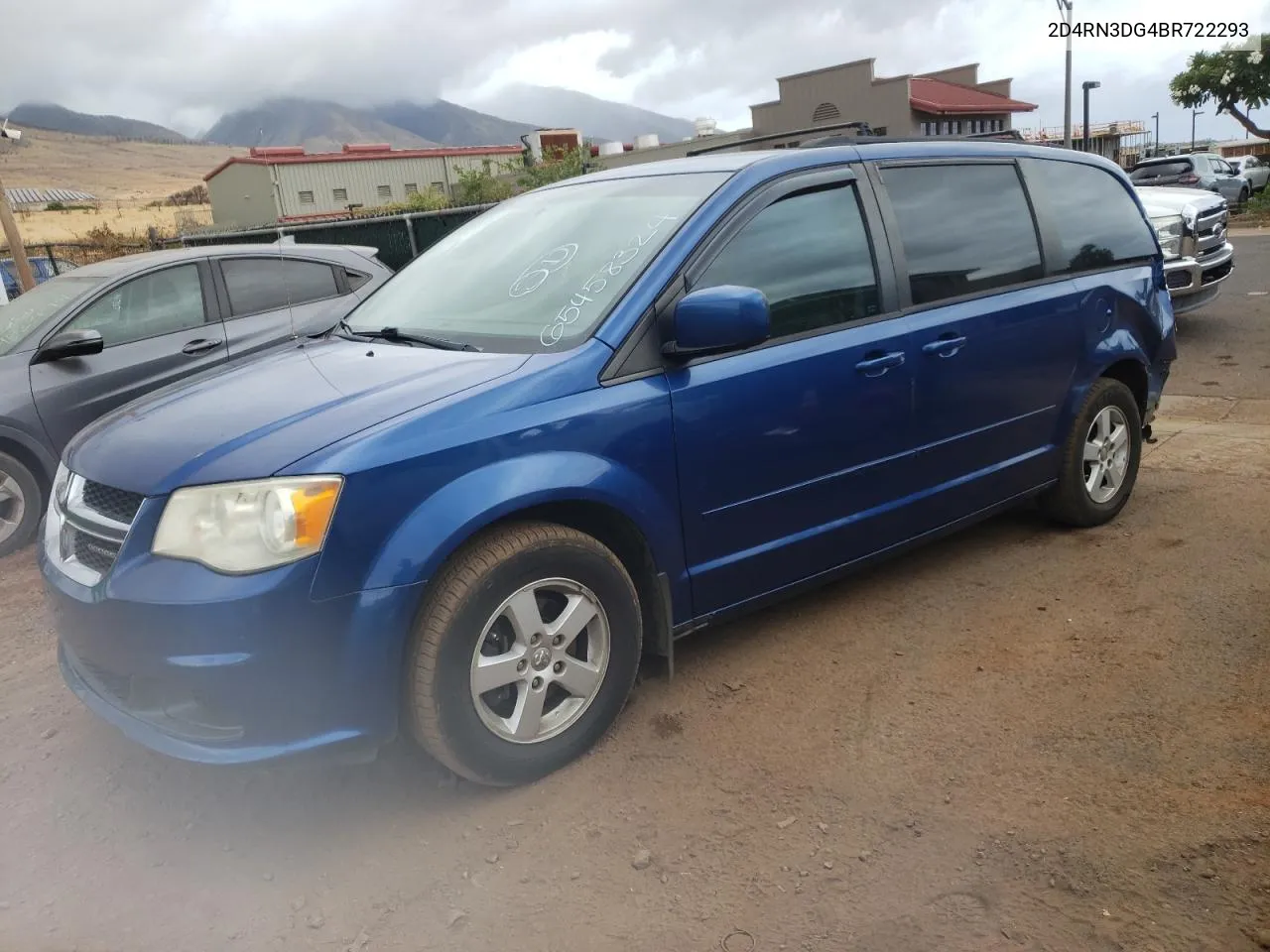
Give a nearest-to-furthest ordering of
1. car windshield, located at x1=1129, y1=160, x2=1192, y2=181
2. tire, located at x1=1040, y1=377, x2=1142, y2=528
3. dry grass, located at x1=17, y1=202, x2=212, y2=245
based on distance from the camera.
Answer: tire, located at x1=1040, y1=377, x2=1142, y2=528 → car windshield, located at x1=1129, y1=160, x2=1192, y2=181 → dry grass, located at x1=17, y1=202, x2=212, y2=245

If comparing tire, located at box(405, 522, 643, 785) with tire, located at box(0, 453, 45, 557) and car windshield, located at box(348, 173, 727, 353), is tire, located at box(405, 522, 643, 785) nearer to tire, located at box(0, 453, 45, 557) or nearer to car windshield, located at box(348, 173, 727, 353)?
Result: car windshield, located at box(348, 173, 727, 353)

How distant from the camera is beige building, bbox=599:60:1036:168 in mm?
37281

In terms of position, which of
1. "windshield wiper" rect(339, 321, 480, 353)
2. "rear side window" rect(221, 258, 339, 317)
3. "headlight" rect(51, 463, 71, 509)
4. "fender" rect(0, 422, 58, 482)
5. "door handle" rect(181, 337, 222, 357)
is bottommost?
"fender" rect(0, 422, 58, 482)

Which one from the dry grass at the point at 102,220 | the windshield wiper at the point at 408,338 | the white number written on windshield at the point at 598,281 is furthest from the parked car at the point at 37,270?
the dry grass at the point at 102,220

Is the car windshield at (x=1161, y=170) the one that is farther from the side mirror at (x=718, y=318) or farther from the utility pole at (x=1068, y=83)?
the side mirror at (x=718, y=318)

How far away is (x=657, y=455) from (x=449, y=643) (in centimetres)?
86

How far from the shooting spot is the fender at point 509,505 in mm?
2631

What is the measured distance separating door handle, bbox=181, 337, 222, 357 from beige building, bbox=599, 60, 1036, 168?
29672mm

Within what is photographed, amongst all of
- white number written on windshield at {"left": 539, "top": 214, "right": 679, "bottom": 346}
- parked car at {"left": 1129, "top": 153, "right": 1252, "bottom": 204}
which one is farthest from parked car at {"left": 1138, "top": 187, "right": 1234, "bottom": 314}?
parked car at {"left": 1129, "top": 153, "right": 1252, "bottom": 204}

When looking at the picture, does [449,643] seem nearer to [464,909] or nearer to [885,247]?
[464,909]

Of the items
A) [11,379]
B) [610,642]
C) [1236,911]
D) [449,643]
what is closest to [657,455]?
[610,642]

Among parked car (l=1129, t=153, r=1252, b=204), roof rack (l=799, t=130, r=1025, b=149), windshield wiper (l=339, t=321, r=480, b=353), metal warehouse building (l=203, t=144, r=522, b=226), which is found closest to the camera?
windshield wiper (l=339, t=321, r=480, b=353)

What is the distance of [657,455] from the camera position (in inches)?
123

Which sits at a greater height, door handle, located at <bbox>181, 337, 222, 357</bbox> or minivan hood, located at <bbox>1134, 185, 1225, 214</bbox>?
minivan hood, located at <bbox>1134, 185, 1225, 214</bbox>
